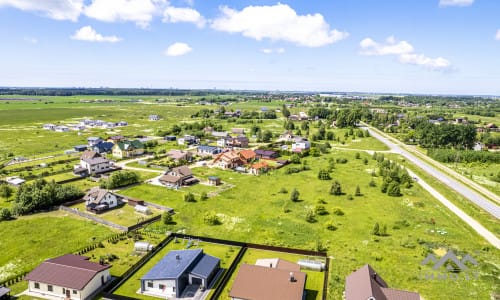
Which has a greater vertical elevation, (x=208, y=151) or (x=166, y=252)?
(x=208, y=151)

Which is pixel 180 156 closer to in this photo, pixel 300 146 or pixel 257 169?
pixel 257 169

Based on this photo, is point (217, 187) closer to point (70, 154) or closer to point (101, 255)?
point (101, 255)

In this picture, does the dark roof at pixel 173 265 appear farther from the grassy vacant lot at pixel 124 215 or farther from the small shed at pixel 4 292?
the grassy vacant lot at pixel 124 215

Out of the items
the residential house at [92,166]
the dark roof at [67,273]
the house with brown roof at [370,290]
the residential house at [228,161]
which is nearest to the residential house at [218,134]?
the residential house at [228,161]

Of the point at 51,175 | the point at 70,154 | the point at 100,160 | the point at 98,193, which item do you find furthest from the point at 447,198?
the point at 70,154

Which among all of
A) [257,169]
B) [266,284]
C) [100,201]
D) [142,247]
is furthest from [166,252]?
[257,169]
